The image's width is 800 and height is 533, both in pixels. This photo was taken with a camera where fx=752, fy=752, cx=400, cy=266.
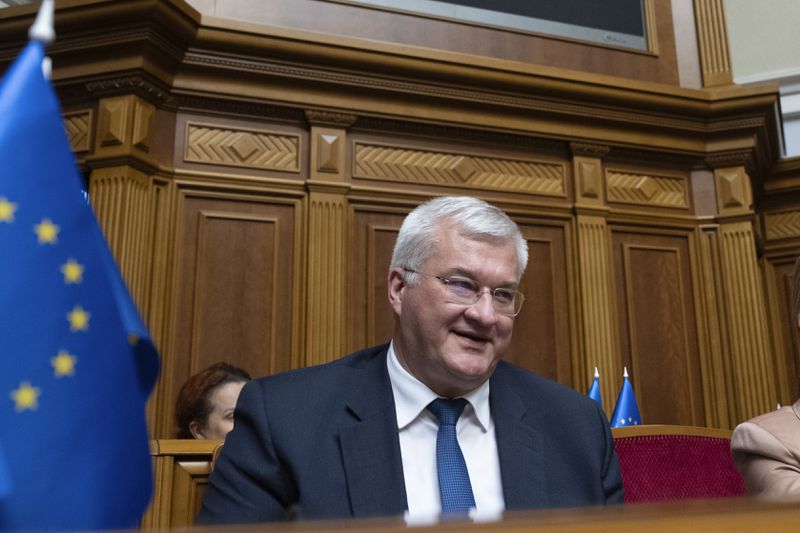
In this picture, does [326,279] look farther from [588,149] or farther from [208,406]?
[588,149]

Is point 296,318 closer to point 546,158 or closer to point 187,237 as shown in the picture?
point 187,237

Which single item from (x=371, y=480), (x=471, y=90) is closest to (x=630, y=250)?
(x=471, y=90)

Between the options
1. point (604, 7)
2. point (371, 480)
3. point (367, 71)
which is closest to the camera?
point (371, 480)

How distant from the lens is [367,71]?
4059mm

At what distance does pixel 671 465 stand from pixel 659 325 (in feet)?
8.34

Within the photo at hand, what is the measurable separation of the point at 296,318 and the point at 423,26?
187cm

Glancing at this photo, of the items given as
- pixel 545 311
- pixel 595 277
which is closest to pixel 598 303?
pixel 595 277

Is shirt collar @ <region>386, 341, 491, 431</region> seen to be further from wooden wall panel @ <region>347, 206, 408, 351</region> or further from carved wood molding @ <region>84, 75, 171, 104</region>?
carved wood molding @ <region>84, 75, 171, 104</region>

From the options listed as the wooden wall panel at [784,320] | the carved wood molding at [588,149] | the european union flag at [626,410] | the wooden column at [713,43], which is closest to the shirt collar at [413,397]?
the european union flag at [626,410]

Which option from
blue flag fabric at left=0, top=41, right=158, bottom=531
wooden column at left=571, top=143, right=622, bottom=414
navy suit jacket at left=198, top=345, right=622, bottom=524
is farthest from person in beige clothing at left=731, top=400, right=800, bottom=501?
wooden column at left=571, top=143, right=622, bottom=414

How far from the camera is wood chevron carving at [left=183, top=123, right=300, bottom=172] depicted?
12.7 ft

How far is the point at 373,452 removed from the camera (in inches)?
63.3

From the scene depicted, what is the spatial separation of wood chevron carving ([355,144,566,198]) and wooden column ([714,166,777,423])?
1.07 metres

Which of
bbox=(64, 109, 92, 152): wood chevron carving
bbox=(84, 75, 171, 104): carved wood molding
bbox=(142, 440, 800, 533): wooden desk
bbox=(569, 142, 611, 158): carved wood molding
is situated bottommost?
bbox=(142, 440, 800, 533): wooden desk
